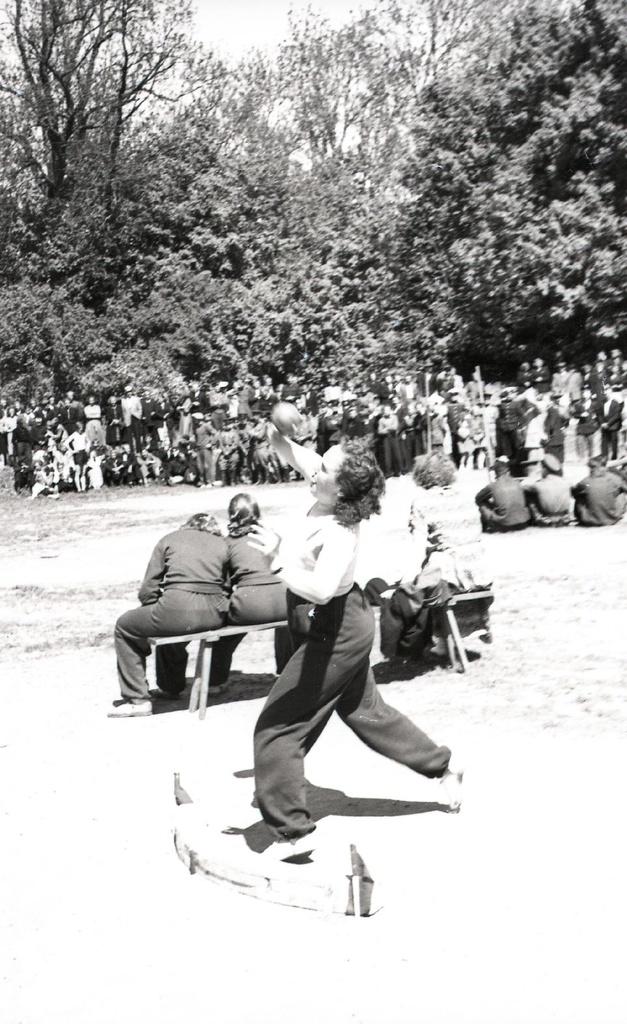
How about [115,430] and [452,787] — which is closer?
[452,787]

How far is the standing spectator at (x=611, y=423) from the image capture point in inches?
880

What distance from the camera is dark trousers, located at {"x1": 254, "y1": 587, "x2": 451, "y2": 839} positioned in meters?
5.38

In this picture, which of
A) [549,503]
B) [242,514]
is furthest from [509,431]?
[242,514]

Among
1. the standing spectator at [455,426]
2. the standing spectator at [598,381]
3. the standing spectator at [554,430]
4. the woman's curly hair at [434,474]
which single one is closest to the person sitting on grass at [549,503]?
the standing spectator at [554,430]

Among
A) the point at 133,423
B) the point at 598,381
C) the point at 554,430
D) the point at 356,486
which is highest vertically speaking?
the point at 598,381

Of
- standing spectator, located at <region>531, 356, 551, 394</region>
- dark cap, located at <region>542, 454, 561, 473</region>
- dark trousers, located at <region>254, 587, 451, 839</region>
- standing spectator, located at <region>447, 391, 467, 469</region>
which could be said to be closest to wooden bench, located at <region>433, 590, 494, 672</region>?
dark trousers, located at <region>254, 587, 451, 839</region>

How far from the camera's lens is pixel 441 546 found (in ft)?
29.8

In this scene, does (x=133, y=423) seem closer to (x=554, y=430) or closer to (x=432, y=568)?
(x=554, y=430)

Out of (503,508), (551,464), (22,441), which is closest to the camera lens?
(503,508)

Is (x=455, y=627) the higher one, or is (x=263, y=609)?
(x=263, y=609)

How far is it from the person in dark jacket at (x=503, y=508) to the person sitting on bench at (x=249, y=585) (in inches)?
322

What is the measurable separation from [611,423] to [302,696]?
704 inches

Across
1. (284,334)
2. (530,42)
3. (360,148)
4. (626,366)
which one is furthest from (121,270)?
(626,366)

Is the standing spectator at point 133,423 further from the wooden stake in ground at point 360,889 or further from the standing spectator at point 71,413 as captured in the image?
the wooden stake in ground at point 360,889
